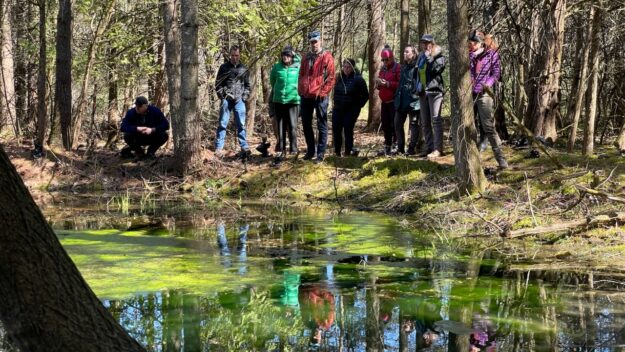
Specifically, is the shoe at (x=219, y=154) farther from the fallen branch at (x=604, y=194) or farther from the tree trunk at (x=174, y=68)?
the fallen branch at (x=604, y=194)

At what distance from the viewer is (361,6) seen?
28.8 ft

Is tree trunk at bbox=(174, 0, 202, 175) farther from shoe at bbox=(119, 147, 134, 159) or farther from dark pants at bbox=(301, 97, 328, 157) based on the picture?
dark pants at bbox=(301, 97, 328, 157)

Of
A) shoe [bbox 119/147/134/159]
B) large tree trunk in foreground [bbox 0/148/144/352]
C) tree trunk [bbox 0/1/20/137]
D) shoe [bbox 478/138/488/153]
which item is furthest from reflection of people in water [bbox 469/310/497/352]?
tree trunk [bbox 0/1/20/137]

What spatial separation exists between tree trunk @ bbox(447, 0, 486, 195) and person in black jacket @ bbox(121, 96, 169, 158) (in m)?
5.79

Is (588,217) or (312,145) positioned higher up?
(312,145)

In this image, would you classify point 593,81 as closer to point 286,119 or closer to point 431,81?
point 431,81

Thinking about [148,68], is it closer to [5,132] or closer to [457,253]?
[5,132]

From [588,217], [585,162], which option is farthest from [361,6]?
[585,162]

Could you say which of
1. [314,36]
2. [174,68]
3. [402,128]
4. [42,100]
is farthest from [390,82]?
[42,100]

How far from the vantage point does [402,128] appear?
12.6m

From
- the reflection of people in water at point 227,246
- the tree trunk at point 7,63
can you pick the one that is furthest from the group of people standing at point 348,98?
the tree trunk at point 7,63

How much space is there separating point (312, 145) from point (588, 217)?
18.3ft

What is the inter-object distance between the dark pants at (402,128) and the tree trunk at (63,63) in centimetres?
590

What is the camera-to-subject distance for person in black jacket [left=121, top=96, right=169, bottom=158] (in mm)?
14039
